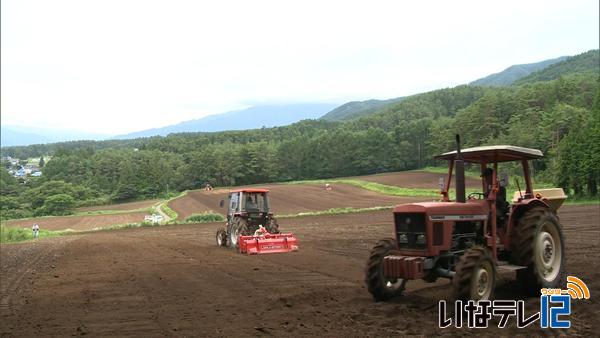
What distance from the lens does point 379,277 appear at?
769 centimetres

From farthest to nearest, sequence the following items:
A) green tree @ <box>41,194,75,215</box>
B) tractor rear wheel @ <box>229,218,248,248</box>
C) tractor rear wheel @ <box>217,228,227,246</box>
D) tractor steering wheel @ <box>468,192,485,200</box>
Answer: green tree @ <box>41,194,75,215</box> < tractor rear wheel @ <box>217,228,227,246</box> < tractor rear wheel @ <box>229,218,248,248</box> < tractor steering wheel @ <box>468,192,485,200</box>

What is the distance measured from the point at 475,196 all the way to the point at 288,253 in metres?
8.02

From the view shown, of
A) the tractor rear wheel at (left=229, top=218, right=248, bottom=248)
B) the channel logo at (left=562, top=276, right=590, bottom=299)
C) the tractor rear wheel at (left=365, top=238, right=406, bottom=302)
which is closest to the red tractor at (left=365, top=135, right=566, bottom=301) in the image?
the tractor rear wheel at (left=365, top=238, right=406, bottom=302)

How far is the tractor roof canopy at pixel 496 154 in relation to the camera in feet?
25.9

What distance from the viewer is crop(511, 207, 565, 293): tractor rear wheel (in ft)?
25.6

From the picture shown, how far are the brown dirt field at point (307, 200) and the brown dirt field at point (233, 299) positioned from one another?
32.8 m

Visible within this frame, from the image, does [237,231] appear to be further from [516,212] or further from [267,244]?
[516,212]

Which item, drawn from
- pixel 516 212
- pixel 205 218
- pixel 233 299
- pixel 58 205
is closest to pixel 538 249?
pixel 516 212

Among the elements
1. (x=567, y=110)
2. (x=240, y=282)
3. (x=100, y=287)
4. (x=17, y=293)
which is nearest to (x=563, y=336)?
(x=240, y=282)

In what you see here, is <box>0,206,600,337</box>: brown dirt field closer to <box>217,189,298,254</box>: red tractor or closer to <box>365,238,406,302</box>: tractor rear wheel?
<box>365,238,406,302</box>: tractor rear wheel

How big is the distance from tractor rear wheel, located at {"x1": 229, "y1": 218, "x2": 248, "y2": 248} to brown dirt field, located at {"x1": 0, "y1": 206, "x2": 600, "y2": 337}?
7.19 ft

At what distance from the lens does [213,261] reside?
46.2ft

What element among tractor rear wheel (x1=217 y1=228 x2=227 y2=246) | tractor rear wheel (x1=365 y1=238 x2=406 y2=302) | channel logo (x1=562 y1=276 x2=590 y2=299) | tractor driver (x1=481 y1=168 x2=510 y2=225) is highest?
tractor driver (x1=481 y1=168 x2=510 y2=225)

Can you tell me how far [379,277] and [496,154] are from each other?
267 centimetres
